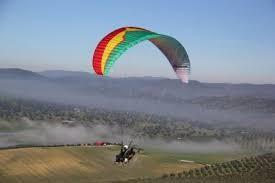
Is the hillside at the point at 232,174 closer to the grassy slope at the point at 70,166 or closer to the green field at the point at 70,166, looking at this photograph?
the green field at the point at 70,166

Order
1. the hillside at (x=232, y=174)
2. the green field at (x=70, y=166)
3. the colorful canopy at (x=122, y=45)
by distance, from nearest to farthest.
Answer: the colorful canopy at (x=122, y=45) < the hillside at (x=232, y=174) < the green field at (x=70, y=166)

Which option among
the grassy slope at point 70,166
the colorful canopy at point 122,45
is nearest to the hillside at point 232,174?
the grassy slope at point 70,166

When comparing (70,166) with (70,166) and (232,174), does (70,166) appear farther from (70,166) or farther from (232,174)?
(232,174)

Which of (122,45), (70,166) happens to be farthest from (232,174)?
(122,45)

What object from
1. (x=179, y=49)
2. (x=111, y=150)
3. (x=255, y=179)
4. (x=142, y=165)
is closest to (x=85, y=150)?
(x=111, y=150)

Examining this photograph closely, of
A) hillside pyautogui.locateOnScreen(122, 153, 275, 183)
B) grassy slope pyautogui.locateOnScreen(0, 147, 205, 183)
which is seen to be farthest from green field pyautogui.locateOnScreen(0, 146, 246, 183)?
hillside pyautogui.locateOnScreen(122, 153, 275, 183)

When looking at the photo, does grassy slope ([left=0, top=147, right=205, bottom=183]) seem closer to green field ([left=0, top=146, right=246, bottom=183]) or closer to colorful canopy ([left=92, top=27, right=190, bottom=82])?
green field ([left=0, top=146, right=246, bottom=183])
